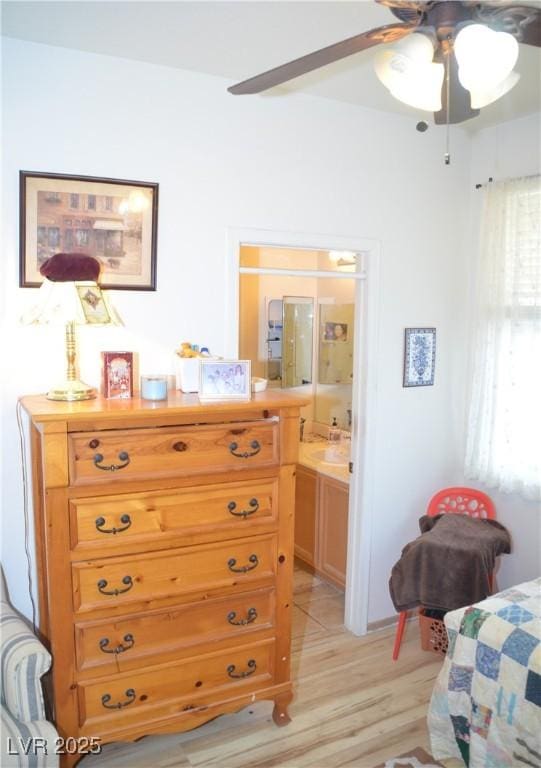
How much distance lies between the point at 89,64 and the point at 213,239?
833mm

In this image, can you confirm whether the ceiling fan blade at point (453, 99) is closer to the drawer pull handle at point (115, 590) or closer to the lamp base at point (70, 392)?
the lamp base at point (70, 392)

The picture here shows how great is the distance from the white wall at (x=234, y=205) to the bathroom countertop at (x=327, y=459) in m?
0.48

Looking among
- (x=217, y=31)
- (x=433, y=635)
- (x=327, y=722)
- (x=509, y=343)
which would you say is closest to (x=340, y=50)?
(x=217, y=31)

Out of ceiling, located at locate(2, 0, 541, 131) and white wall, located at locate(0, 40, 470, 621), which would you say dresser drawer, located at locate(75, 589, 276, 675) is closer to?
white wall, located at locate(0, 40, 470, 621)

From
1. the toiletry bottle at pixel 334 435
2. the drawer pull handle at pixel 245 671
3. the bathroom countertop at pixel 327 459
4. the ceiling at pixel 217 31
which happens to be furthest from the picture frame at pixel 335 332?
the drawer pull handle at pixel 245 671

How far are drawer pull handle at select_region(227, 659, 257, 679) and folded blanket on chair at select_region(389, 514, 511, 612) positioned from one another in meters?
0.90

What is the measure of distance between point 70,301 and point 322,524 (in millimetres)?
2353

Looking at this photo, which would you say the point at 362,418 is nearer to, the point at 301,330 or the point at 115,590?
the point at 301,330

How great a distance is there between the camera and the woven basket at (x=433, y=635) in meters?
3.04

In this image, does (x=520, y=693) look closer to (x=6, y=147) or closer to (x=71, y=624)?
(x=71, y=624)

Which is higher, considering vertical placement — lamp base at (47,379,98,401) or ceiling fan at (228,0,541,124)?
ceiling fan at (228,0,541,124)

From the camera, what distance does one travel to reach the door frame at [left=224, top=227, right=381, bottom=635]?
3.04 metres

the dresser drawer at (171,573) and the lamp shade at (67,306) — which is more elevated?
the lamp shade at (67,306)

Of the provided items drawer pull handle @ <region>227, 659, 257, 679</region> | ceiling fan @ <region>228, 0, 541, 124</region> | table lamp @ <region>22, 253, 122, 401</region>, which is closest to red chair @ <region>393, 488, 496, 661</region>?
drawer pull handle @ <region>227, 659, 257, 679</region>
